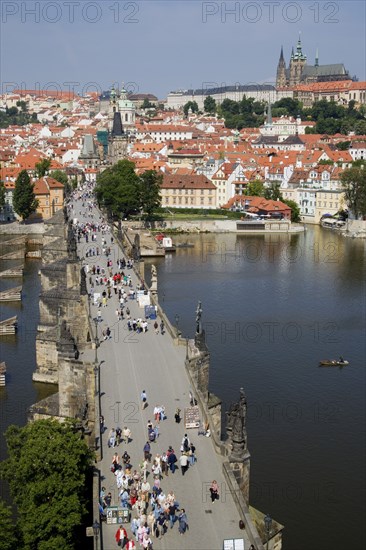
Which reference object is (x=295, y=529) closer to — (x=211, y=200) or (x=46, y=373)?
(x=46, y=373)

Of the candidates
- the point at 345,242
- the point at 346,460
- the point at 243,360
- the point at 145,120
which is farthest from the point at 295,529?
the point at 145,120

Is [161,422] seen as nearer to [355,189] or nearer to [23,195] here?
[23,195]

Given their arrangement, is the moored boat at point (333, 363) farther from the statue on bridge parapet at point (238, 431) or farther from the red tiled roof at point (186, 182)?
the red tiled roof at point (186, 182)

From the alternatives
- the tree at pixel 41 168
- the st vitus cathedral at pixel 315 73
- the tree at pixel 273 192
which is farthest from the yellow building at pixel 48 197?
the st vitus cathedral at pixel 315 73

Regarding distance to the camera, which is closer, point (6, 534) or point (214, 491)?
point (6, 534)

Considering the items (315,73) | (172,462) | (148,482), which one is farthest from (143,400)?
(315,73)

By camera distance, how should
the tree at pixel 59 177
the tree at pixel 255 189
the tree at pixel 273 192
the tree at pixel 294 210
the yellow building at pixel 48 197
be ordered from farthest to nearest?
the tree at pixel 59 177 → the tree at pixel 255 189 → the tree at pixel 273 192 → the tree at pixel 294 210 → the yellow building at pixel 48 197

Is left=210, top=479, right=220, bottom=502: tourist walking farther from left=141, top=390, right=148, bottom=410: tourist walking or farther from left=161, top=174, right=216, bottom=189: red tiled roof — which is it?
left=161, top=174, right=216, bottom=189: red tiled roof
